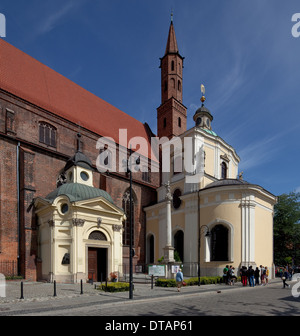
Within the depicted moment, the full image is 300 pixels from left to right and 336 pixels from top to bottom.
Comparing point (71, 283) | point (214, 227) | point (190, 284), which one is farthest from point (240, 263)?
point (71, 283)

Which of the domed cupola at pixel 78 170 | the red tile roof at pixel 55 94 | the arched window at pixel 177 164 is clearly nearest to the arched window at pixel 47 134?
the red tile roof at pixel 55 94

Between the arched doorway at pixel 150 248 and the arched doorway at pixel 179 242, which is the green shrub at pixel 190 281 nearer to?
the arched doorway at pixel 179 242

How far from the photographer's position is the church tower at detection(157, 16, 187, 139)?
38000 millimetres

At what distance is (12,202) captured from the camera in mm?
20953

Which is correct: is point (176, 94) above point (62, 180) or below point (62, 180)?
above

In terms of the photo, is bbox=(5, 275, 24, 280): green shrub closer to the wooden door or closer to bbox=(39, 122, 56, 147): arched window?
the wooden door

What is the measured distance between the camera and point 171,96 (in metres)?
38.7

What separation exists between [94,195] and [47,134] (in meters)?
7.44

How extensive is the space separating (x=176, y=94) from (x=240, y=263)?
23060 millimetres

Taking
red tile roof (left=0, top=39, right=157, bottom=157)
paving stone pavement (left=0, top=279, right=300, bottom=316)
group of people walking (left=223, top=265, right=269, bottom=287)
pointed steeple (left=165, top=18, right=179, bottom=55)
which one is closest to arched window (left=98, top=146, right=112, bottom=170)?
red tile roof (left=0, top=39, right=157, bottom=157)

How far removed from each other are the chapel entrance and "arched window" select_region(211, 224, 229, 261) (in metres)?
9.16

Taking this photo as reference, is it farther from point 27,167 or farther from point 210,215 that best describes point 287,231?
point 27,167

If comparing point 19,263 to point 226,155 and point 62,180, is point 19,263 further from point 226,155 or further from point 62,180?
point 226,155

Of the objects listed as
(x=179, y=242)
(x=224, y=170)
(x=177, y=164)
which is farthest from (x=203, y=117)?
(x=179, y=242)
